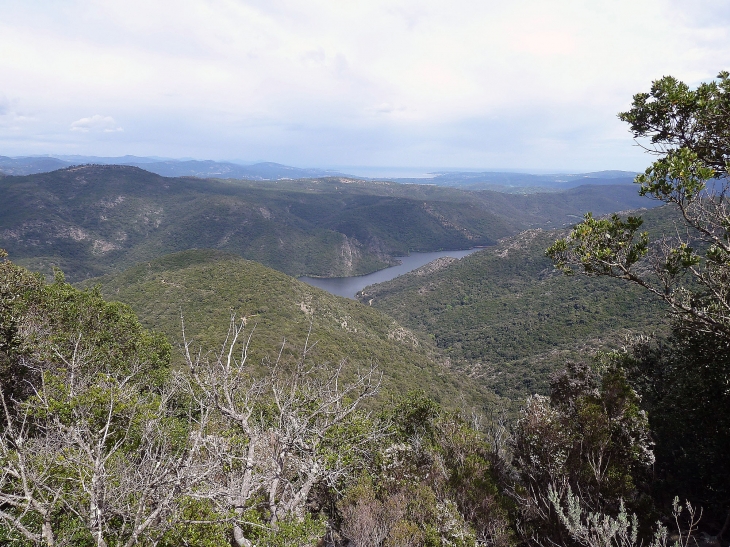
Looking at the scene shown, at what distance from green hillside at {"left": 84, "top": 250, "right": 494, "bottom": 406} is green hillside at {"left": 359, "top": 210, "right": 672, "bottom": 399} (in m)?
12.4

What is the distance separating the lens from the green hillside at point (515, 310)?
192 feet

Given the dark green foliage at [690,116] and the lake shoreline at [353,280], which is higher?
the dark green foliage at [690,116]

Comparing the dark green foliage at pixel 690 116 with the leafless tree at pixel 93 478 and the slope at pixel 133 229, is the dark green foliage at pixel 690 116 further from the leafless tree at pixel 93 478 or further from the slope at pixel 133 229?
the slope at pixel 133 229

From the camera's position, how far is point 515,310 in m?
89.4

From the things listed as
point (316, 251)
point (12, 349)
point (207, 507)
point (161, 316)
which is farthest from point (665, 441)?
point (316, 251)

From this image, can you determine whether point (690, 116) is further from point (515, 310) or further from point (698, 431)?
point (515, 310)

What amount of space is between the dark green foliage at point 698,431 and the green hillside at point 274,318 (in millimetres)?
27174

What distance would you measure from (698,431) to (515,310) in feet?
267

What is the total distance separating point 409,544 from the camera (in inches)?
318

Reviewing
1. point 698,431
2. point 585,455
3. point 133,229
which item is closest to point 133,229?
point 133,229

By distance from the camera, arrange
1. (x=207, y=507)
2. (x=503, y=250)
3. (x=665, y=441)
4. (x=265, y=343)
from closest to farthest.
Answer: (x=207, y=507), (x=665, y=441), (x=265, y=343), (x=503, y=250)

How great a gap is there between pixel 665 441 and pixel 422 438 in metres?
9.75

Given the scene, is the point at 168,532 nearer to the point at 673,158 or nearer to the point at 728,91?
the point at 673,158

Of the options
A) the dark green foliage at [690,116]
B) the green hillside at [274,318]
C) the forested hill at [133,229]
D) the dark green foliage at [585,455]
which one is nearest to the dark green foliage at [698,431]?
the dark green foliage at [585,455]
